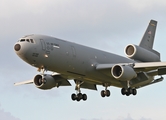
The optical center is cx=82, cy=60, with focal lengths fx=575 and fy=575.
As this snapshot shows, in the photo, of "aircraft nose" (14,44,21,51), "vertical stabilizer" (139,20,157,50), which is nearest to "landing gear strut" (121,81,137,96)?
"vertical stabilizer" (139,20,157,50)

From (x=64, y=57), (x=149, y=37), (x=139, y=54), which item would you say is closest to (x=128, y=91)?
(x=139, y=54)

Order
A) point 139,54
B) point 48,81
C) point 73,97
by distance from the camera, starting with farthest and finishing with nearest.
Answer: point 73,97 → point 139,54 → point 48,81

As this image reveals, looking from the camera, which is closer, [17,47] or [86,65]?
[17,47]

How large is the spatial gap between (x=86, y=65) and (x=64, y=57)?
3174 mm

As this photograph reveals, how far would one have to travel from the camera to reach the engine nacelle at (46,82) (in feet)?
199

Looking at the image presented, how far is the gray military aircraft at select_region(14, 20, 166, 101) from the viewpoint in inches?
2153

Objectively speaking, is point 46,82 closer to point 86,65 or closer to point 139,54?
point 86,65

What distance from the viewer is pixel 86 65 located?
58188 mm

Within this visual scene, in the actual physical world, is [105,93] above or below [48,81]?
below

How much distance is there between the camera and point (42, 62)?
54.7m

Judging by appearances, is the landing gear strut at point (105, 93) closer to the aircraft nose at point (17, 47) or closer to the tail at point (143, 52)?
the tail at point (143, 52)

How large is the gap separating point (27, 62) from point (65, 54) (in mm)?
3886

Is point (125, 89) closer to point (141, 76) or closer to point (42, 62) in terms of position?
point (141, 76)

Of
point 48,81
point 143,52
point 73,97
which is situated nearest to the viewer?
point 48,81
